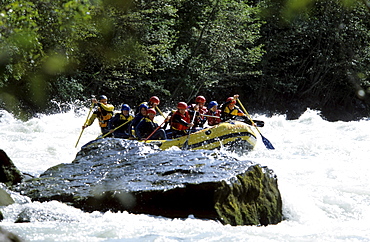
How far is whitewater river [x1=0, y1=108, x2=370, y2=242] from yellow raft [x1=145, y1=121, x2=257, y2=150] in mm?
407

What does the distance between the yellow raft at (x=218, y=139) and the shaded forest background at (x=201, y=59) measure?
155 inches

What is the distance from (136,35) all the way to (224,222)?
46.1 feet

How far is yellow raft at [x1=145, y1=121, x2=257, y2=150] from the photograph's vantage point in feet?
32.6

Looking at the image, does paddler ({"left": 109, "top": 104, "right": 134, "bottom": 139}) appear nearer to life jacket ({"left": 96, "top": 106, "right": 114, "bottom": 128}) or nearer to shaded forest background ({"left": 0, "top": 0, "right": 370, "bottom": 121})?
life jacket ({"left": 96, "top": 106, "right": 114, "bottom": 128})

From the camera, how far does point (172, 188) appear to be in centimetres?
528

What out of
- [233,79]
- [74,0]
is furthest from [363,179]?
[233,79]

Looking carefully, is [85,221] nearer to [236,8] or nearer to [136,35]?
[136,35]

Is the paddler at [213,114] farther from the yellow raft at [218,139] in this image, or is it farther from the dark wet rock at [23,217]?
the dark wet rock at [23,217]

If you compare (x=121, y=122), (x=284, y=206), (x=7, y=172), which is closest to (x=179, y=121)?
(x=121, y=122)

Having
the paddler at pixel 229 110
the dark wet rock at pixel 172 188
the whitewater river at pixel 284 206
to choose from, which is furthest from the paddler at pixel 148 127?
the dark wet rock at pixel 172 188

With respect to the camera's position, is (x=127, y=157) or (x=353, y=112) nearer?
(x=127, y=157)

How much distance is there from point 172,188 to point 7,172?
2066 mm

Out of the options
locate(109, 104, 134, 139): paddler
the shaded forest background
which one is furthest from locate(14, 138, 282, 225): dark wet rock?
the shaded forest background

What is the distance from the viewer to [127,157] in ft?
22.2
